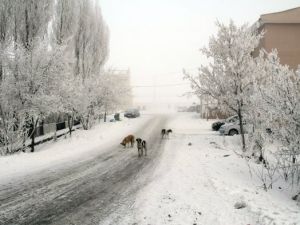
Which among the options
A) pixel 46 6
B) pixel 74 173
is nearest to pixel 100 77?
pixel 46 6

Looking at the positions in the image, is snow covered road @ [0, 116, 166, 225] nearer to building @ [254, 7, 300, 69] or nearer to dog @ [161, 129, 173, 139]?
dog @ [161, 129, 173, 139]

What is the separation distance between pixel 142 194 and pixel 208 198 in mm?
1888

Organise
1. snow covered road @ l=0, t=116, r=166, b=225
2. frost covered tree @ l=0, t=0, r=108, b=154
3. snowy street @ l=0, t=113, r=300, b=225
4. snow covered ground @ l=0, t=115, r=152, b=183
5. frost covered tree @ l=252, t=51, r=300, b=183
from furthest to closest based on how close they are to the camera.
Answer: frost covered tree @ l=0, t=0, r=108, b=154, snow covered ground @ l=0, t=115, r=152, b=183, frost covered tree @ l=252, t=51, r=300, b=183, snow covered road @ l=0, t=116, r=166, b=225, snowy street @ l=0, t=113, r=300, b=225

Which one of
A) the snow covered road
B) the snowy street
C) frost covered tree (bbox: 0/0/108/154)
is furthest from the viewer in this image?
frost covered tree (bbox: 0/0/108/154)

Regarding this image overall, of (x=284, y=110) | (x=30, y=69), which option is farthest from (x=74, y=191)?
(x=30, y=69)

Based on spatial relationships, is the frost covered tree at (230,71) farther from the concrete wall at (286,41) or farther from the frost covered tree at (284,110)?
the concrete wall at (286,41)

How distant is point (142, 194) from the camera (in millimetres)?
9602

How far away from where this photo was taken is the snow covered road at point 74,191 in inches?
307

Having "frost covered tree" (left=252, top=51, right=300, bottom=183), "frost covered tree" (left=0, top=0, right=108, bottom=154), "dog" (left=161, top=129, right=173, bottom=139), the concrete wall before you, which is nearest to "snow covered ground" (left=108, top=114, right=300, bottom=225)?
"frost covered tree" (left=252, top=51, right=300, bottom=183)

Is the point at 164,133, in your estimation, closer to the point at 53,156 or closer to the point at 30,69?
the point at 53,156

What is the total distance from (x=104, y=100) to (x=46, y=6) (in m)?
12.7

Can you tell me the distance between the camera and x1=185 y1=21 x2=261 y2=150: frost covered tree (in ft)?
61.8

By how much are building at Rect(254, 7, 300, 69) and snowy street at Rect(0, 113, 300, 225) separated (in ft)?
70.9

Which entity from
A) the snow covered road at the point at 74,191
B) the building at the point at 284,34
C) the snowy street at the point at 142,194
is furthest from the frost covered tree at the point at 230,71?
the building at the point at 284,34
